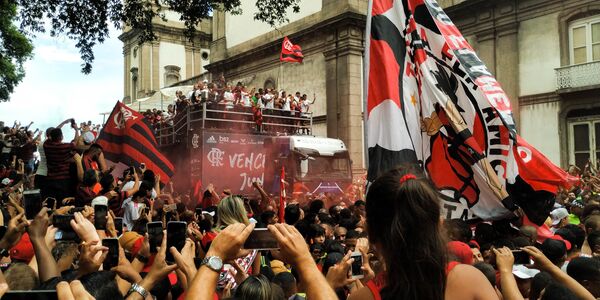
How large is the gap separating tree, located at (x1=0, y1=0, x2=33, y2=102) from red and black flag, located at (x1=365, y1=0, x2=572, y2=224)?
79.5ft

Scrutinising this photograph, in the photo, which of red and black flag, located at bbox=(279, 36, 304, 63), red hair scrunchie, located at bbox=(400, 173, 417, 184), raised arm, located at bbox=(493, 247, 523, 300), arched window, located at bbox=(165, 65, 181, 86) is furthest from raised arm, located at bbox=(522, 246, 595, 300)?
arched window, located at bbox=(165, 65, 181, 86)

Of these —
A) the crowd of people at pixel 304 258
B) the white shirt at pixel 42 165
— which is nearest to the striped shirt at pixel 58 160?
the white shirt at pixel 42 165

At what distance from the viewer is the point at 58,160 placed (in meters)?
7.92

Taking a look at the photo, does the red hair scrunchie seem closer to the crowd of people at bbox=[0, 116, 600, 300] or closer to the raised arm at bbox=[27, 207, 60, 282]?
the crowd of people at bbox=[0, 116, 600, 300]

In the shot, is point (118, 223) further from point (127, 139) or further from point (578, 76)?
point (578, 76)

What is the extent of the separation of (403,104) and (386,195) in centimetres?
375

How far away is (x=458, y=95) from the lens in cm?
573

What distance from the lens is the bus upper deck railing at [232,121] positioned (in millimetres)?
18250

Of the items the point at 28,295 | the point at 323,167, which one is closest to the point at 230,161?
the point at 323,167

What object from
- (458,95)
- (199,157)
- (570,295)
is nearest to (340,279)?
(570,295)

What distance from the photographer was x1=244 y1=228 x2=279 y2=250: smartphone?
202 centimetres

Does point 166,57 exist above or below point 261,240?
above

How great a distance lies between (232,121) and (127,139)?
919 centimetres

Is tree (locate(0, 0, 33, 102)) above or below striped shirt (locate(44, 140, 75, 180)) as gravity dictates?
above
